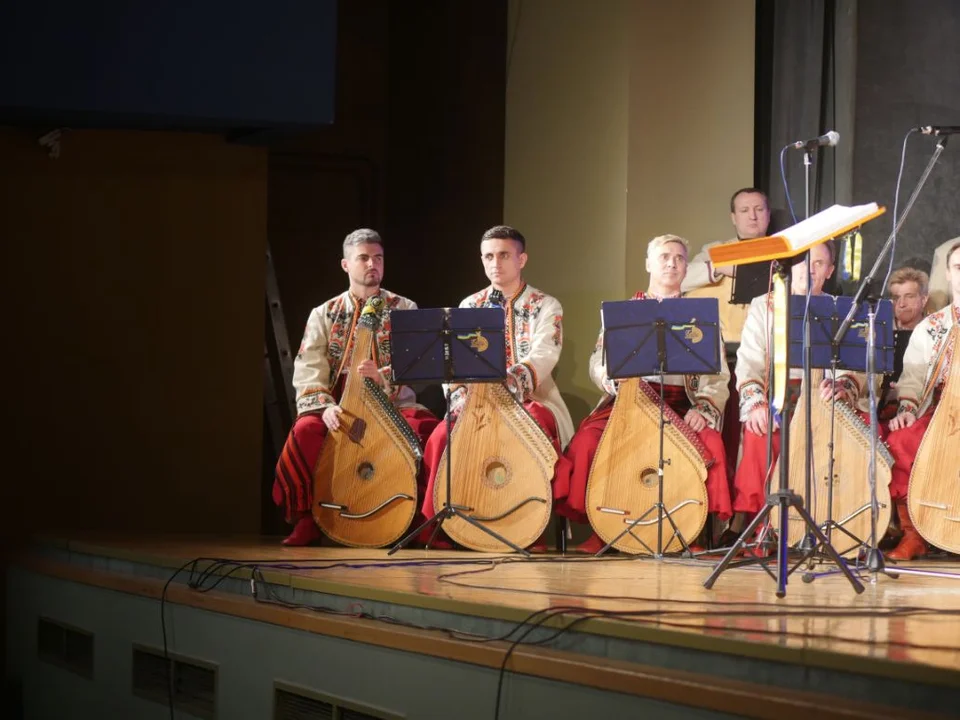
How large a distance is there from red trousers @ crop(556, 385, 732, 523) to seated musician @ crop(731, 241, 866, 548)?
0.10 m

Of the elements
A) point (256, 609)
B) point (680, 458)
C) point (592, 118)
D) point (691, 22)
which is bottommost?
point (256, 609)

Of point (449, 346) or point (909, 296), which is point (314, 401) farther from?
point (909, 296)

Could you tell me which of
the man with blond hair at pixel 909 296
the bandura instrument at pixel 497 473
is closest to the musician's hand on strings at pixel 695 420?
the bandura instrument at pixel 497 473

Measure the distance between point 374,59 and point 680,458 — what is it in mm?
4152

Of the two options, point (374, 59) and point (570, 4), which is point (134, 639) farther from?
point (374, 59)

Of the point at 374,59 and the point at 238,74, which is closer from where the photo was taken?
the point at 238,74

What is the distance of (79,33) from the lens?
6.02 m

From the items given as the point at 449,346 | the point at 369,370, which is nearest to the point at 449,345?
the point at 449,346

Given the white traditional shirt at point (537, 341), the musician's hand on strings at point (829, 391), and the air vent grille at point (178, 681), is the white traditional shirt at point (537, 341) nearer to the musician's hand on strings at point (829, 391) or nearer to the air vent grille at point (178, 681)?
the musician's hand on strings at point (829, 391)

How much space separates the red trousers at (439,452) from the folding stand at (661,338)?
593mm

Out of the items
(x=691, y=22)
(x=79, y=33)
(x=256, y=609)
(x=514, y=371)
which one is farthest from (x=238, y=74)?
(x=256, y=609)

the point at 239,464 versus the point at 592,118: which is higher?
the point at 592,118

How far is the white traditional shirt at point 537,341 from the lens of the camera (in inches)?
236

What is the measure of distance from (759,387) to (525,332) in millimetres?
1044
